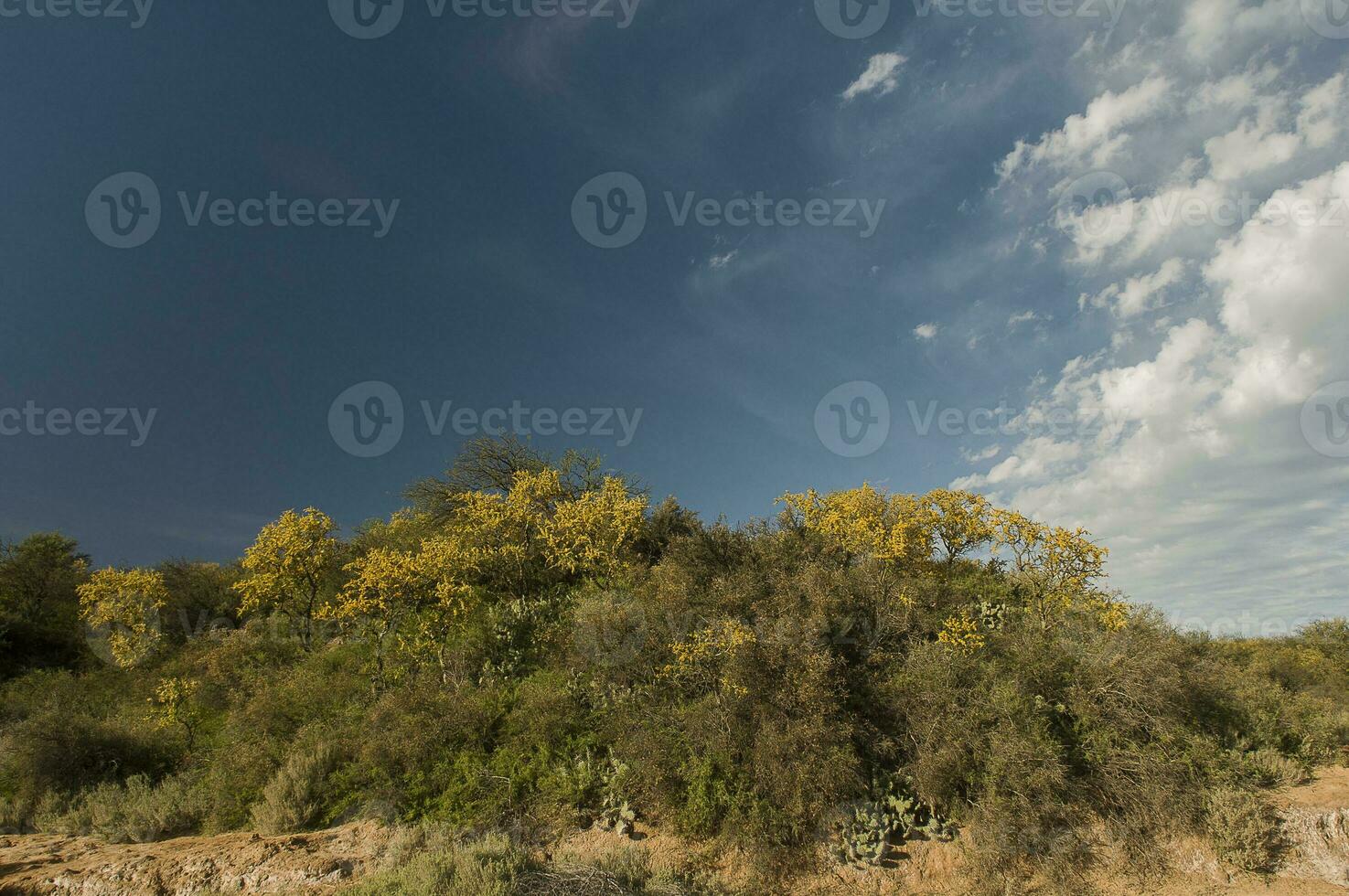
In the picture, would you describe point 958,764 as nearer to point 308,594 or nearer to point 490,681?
point 490,681

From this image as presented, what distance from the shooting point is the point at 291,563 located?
57.1 feet

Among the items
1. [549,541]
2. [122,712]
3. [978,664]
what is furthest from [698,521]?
[122,712]

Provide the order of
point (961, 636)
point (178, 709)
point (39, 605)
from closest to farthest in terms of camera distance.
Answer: point (961, 636) < point (178, 709) < point (39, 605)

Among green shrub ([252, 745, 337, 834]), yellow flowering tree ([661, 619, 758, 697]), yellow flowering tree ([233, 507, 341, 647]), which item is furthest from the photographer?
yellow flowering tree ([233, 507, 341, 647])

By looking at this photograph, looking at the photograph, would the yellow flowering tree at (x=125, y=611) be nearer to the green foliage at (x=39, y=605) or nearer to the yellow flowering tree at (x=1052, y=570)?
the green foliage at (x=39, y=605)

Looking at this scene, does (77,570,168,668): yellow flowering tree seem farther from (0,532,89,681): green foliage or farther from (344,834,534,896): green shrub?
(344,834,534,896): green shrub

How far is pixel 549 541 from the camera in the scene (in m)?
A: 17.4

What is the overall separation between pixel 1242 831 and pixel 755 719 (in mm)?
→ 8032

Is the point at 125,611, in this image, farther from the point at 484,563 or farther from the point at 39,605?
the point at 484,563

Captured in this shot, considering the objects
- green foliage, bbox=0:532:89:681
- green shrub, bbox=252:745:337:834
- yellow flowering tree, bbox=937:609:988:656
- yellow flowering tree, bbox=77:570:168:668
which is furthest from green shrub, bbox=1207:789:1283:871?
green foliage, bbox=0:532:89:681

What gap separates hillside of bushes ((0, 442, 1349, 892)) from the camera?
29.9ft

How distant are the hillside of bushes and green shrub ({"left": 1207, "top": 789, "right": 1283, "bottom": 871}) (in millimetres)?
54

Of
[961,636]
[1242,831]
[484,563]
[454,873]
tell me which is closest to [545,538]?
[484,563]

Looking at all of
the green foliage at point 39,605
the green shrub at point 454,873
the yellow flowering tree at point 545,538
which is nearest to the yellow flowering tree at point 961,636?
the green shrub at point 454,873
